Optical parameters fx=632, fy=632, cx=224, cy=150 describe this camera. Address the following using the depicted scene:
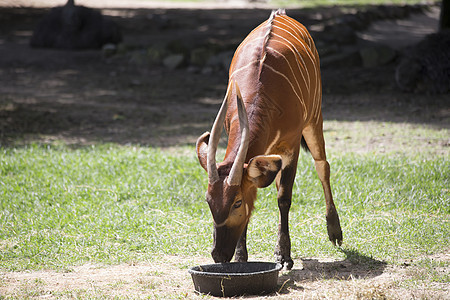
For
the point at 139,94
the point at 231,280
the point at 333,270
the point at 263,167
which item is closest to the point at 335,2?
the point at 139,94

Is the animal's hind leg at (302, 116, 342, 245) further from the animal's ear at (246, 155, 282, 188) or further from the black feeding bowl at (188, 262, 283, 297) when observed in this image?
the animal's ear at (246, 155, 282, 188)

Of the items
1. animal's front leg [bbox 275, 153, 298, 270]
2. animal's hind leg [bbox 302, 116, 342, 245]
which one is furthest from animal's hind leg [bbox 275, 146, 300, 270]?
animal's hind leg [bbox 302, 116, 342, 245]

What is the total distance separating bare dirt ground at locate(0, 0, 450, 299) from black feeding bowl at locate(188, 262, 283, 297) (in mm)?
164

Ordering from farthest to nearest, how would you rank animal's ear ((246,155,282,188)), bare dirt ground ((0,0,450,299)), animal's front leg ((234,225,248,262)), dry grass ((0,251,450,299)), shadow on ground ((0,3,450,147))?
1. shadow on ground ((0,3,450,147))
2. animal's front leg ((234,225,248,262))
3. bare dirt ground ((0,0,450,299))
4. dry grass ((0,251,450,299))
5. animal's ear ((246,155,282,188))

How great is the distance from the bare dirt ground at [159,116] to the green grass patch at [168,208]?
325 millimetres

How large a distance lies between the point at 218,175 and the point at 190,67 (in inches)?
418

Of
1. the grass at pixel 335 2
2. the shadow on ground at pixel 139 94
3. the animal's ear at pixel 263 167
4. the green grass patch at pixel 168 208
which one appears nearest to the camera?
the animal's ear at pixel 263 167

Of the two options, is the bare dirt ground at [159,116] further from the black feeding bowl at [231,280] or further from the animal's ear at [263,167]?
the animal's ear at [263,167]

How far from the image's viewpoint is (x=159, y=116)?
10.7 m

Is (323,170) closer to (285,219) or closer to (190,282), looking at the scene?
(285,219)

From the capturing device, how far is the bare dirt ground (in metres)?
4.56

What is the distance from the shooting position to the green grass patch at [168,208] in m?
5.45

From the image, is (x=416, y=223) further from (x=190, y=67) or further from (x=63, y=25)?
(x=63, y=25)

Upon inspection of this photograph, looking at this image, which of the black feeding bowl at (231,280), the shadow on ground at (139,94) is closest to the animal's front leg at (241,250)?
the black feeding bowl at (231,280)
